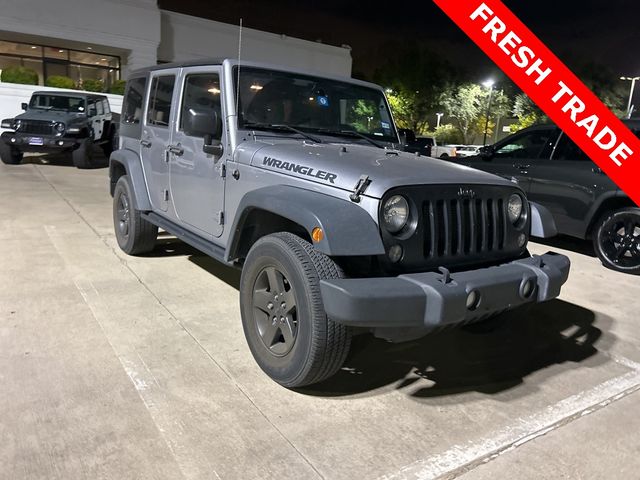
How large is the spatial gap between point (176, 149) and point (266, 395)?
2317 millimetres

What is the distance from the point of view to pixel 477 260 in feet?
10.0

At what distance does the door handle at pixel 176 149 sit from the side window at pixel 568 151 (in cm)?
494

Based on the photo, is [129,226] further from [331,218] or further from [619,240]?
[619,240]

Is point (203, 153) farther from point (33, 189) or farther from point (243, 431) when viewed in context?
point (33, 189)

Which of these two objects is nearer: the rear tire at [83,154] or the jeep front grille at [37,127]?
the jeep front grille at [37,127]

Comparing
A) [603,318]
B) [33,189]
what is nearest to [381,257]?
[603,318]

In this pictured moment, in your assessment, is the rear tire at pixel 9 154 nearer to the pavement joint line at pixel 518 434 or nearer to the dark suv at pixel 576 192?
the dark suv at pixel 576 192

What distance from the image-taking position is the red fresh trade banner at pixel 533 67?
17.5 ft

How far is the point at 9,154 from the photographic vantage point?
1259 cm

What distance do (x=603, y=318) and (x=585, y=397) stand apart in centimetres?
170

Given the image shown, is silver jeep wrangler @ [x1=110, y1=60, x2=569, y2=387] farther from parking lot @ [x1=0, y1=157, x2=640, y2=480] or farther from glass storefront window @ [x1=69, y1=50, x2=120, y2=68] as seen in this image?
glass storefront window @ [x1=69, y1=50, x2=120, y2=68]

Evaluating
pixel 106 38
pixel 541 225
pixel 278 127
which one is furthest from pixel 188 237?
pixel 106 38

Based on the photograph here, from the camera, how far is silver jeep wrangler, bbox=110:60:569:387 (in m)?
2.57

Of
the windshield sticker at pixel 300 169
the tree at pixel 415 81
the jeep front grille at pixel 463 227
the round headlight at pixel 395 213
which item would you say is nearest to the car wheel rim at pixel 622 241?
the jeep front grille at pixel 463 227
